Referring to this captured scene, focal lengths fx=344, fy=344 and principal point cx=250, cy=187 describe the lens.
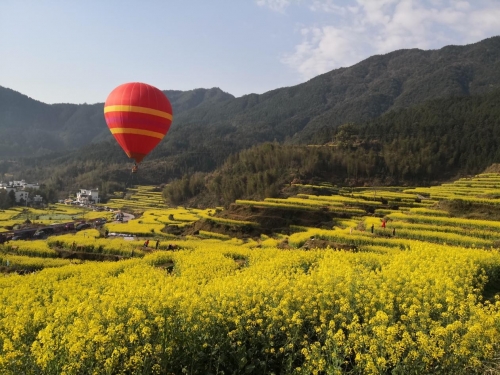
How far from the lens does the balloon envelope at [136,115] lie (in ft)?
68.8

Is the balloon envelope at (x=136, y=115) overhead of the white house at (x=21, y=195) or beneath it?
overhead

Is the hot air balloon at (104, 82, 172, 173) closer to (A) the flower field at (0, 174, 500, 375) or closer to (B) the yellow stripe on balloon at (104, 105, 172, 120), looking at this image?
(B) the yellow stripe on balloon at (104, 105, 172, 120)

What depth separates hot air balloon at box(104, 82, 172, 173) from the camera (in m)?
21.0

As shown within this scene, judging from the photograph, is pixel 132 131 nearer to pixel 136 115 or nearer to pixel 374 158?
pixel 136 115

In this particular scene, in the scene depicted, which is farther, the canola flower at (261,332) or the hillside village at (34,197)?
the hillside village at (34,197)

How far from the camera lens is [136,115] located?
2102 cm

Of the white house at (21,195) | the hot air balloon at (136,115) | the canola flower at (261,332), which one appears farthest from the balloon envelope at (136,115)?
the white house at (21,195)

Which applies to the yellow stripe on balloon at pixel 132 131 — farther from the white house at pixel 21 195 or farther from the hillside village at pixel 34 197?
the white house at pixel 21 195

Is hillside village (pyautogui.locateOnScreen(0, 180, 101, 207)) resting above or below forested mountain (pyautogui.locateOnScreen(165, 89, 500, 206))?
below

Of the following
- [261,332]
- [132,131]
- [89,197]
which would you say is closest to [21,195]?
[89,197]

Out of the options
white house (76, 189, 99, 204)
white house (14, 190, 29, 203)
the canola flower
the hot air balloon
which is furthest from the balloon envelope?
white house (76, 189, 99, 204)

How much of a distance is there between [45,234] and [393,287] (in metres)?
44.3

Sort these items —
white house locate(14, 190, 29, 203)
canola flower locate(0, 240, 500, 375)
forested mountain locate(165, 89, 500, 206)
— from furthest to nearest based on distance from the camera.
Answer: white house locate(14, 190, 29, 203) → forested mountain locate(165, 89, 500, 206) → canola flower locate(0, 240, 500, 375)

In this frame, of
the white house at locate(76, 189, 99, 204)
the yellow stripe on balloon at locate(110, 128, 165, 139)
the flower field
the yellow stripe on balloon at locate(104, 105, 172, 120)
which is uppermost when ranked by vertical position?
the yellow stripe on balloon at locate(104, 105, 172, 120)
